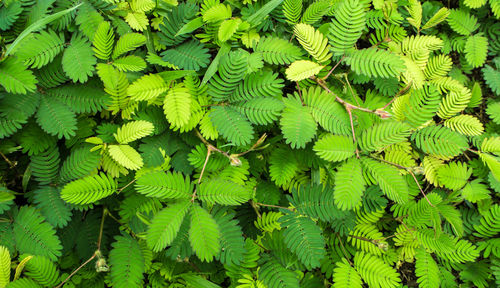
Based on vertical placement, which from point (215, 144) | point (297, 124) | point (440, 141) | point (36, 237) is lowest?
point (36, 237)

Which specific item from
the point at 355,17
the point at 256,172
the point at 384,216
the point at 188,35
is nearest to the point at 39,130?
the point at 188,35

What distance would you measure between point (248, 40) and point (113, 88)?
76cm

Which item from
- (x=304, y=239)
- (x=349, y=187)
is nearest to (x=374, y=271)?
(x=304, y=239)

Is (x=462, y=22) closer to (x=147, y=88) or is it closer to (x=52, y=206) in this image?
(x=147, y=88)

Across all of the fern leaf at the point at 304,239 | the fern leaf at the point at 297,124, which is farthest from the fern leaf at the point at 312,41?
the fern leaf at the point at 304,239

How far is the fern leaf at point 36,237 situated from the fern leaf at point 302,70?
4.51ft

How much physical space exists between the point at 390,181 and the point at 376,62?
0.62 meters

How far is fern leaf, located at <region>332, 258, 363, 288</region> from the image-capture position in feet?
5.96

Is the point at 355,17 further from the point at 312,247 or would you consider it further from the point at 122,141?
the point at 122,141

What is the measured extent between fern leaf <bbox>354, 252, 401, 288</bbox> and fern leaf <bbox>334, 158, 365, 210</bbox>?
1.60ft

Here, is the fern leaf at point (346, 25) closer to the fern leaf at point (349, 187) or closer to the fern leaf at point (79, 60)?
the fern leaf at point (349, 187)

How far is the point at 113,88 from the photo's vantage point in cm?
166

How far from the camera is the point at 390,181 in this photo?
1684 mm

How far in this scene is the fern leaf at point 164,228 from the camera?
148 cm
